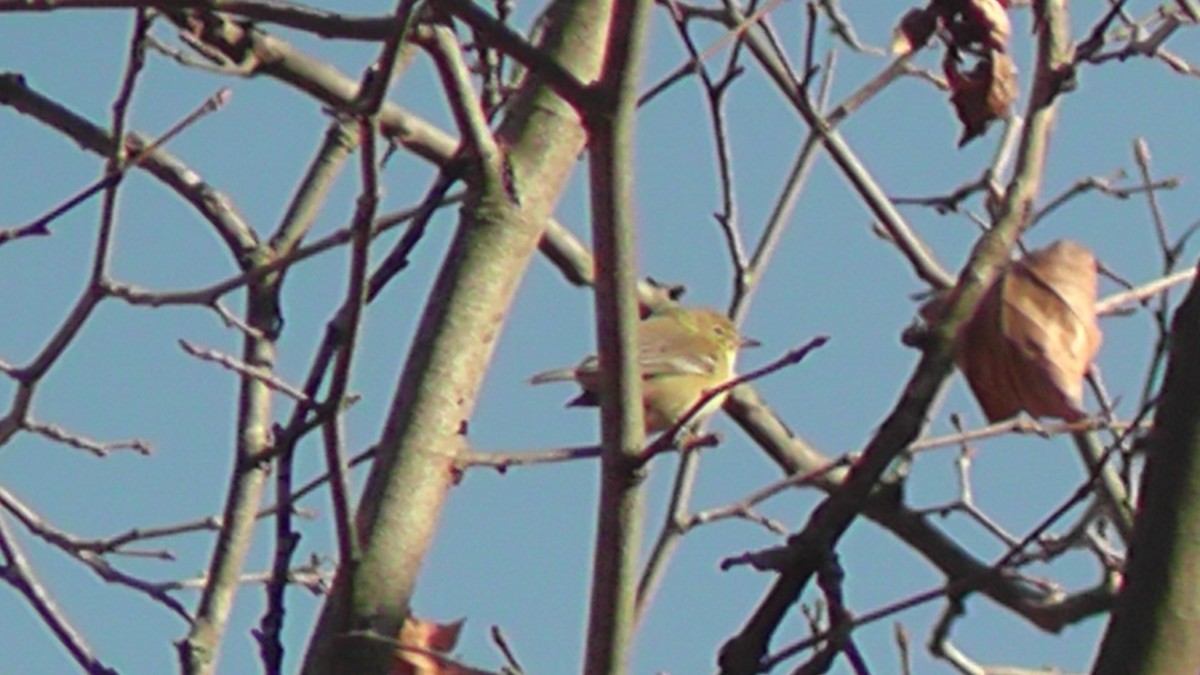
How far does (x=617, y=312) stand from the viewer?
227 centimetres

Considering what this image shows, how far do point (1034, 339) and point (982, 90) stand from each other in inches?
31.8

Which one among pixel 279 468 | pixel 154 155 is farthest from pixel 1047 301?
pixel 154 155

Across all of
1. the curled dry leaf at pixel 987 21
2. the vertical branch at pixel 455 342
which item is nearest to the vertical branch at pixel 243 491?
the vertical branch at pixel 455 342

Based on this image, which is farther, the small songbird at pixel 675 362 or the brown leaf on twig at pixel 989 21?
the small songbird at pixel 675 362

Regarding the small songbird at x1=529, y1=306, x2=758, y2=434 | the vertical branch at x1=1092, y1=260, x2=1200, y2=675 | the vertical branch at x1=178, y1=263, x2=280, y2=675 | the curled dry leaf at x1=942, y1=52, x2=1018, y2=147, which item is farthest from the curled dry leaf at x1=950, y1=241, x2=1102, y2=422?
the small songbird at x1=529, y1=306, x2=758, y2=434

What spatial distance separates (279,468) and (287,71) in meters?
1.26

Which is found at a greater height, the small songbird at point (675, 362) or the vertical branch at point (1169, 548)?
the small songbird at point (675, 362)

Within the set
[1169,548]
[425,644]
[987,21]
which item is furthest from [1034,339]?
[425,644]

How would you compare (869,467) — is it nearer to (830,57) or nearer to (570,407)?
(830,57)

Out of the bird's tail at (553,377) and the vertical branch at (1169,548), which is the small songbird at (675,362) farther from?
the vertical branch at (1169,548)

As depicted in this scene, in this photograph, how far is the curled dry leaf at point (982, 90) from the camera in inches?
116

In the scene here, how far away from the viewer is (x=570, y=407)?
5094 millimetres

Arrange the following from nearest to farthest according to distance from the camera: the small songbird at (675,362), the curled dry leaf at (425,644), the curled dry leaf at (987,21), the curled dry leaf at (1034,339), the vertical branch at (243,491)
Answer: the curled dry leaf at (1034,339), the curled dry leaf at (425,644), the curled dry leaf at (987,21), the vertical branch at (243,491), the small songbird at (675,362)

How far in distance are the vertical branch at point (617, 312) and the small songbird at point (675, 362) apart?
7.78 ft
